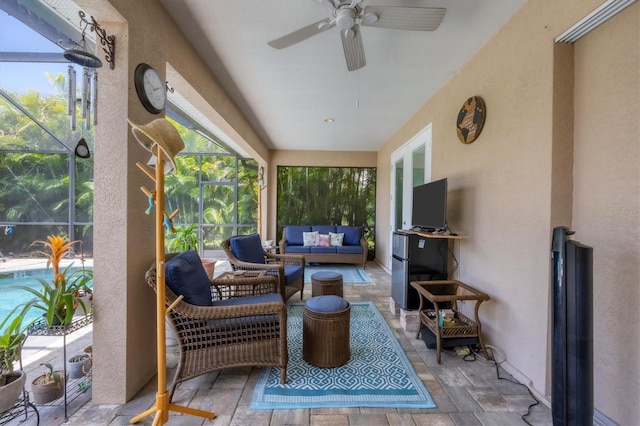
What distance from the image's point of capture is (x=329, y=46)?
2107mm

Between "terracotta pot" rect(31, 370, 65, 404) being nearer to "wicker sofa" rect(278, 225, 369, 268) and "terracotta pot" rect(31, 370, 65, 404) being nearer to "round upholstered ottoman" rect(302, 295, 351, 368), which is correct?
"round upholstered ottoman" rect(302, 295, 351, 368)

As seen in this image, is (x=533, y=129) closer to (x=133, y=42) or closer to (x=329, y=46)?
(x=329, y=46)

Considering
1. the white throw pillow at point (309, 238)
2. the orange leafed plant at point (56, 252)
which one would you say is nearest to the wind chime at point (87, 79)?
the orange leafed plant at point (56, 252)

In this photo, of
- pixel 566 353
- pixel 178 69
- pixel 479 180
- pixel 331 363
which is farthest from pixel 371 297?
pixel 178 69

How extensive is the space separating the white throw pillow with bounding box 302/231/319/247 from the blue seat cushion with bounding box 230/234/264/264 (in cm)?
223

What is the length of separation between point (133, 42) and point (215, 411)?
2.24m

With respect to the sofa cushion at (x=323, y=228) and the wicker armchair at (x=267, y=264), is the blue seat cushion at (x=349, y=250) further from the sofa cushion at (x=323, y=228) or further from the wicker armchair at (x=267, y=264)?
the wicker armchair at (x=267, y=264)

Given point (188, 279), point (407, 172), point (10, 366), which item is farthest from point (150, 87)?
point (407, 172)

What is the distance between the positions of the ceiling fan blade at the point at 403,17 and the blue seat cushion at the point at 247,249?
235 centimetres

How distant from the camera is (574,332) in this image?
1117 mm

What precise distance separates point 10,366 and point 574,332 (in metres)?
2.81

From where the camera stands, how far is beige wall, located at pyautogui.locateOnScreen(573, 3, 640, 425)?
118cm

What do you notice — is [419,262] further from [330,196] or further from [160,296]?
[330,196]

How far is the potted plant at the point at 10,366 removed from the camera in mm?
1212
